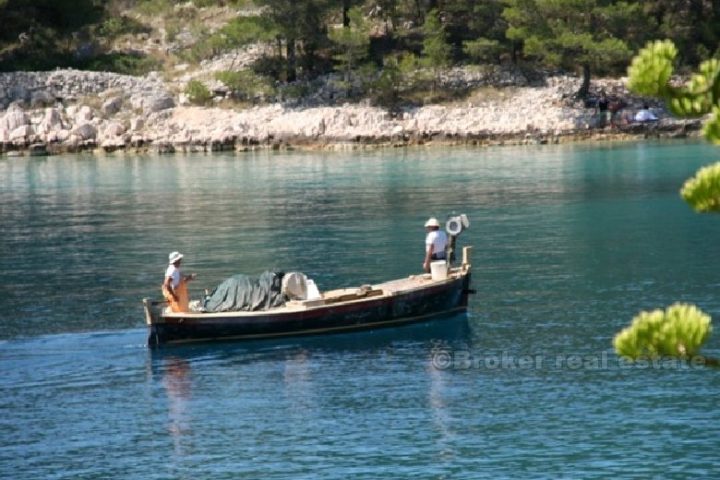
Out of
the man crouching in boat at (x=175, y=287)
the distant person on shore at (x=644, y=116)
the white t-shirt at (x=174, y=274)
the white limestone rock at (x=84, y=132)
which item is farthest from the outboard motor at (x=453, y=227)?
the white limestone rock at (x=84, y=132)

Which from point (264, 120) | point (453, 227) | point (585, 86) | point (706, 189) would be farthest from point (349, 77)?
point (706, 189)

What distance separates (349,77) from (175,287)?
53.1 m

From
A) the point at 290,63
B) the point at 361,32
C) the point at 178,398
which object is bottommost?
the point at 178,398

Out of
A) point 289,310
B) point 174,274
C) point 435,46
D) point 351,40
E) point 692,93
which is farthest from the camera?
point 435,46

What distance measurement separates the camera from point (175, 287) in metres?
24.9

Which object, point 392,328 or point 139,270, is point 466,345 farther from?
point 139,270

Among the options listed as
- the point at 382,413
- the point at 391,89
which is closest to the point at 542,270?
the point at 382,413

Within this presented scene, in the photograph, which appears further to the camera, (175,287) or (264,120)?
(264,120)

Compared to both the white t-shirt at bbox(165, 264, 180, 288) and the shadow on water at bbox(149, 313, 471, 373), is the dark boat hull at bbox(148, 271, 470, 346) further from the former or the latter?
the white t-shirt at bbox(165, 264, 180, 288)

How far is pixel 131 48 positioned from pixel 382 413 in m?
66.1

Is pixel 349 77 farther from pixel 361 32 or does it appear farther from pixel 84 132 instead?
pixel 84 132

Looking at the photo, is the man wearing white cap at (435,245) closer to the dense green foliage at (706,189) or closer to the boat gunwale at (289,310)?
the boat gunwale at (289,310)

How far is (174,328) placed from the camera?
24859 millimetres

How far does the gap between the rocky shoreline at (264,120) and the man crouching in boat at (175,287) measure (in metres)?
48.6
